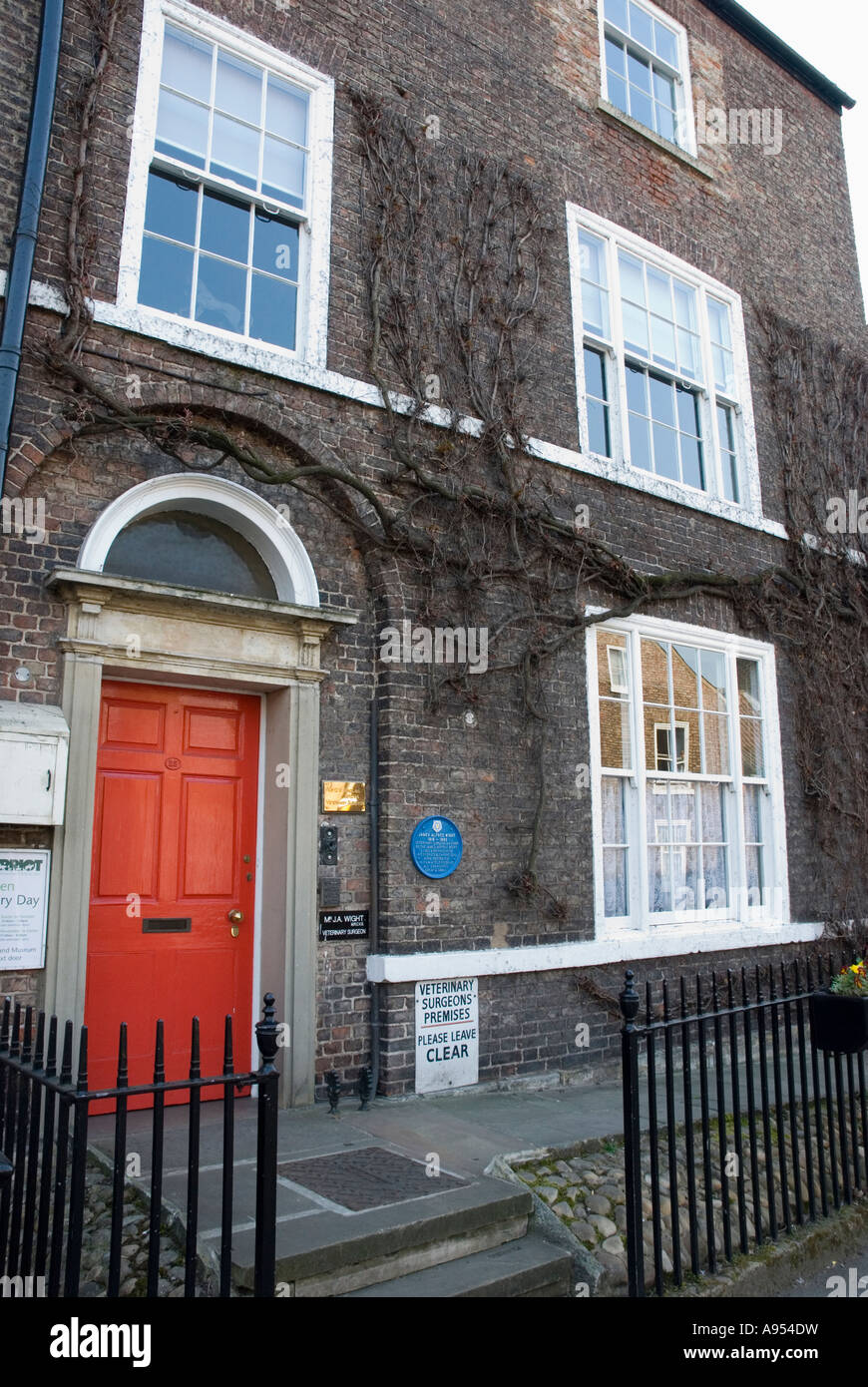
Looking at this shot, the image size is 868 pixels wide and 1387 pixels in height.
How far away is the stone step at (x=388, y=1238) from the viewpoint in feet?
12.0

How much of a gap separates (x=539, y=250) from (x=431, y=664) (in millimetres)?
3783

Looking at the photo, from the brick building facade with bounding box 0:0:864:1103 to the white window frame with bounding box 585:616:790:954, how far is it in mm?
32

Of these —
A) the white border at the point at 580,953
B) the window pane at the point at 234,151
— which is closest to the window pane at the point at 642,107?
the window pane at the point at 234,151

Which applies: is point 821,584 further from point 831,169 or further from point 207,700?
point 207,700

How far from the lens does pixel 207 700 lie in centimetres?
623

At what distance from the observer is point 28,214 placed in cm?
544

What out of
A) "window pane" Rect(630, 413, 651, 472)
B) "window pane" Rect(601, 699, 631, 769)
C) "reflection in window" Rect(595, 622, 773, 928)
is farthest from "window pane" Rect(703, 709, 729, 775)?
"window pane" Rect(630, 413, 651, 472)

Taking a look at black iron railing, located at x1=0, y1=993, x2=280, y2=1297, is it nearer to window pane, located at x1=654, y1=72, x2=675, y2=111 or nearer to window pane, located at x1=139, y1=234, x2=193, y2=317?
window pane, located at x1=139, y1=234, x2=193, y2=317

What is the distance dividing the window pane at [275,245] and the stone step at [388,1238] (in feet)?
18.5

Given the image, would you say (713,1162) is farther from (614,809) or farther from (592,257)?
(592,257)

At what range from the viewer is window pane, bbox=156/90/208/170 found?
635cm

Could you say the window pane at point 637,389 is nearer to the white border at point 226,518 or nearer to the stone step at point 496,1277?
the white border at point 226,518

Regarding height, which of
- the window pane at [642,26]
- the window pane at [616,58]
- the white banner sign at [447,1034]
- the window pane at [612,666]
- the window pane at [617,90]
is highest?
the window pane at [642,26]

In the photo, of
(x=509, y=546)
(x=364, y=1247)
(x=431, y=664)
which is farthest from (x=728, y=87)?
(x=364, y=1247)
